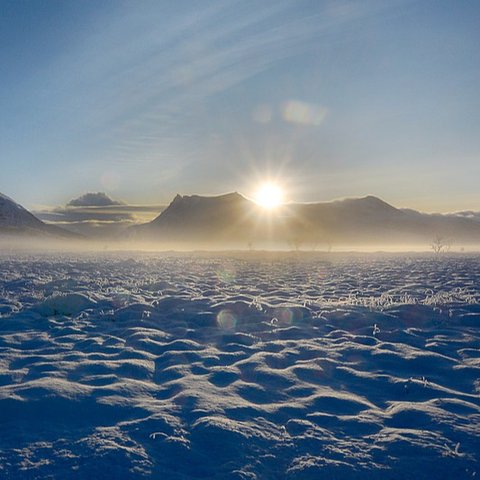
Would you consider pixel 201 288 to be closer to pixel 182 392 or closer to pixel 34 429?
pixel 182 392

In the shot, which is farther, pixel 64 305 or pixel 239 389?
pixel 64 305

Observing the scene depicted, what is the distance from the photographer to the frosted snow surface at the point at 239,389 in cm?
423

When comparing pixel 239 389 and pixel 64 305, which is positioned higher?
pixel 64 305

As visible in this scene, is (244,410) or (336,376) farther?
(336,376)

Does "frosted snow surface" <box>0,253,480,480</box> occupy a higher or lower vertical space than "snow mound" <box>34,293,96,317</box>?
lower

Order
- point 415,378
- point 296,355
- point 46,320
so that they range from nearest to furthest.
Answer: point 415,378
point 296,355
point 46,320

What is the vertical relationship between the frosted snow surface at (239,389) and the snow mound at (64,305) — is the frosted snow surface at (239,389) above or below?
below

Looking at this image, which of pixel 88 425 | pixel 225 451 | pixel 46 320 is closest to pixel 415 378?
pixel 225 451

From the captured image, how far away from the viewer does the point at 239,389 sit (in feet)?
20.0

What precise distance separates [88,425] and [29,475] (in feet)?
3.40

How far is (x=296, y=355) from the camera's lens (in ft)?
25.3

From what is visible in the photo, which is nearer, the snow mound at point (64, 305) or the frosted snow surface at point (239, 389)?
the frosted snow surface at point (239, 389)

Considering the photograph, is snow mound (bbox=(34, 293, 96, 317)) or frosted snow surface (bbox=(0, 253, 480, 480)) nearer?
frosted snow surface (bbox=(0, 253, 480, 480))

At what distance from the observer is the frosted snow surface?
13.9 feet
